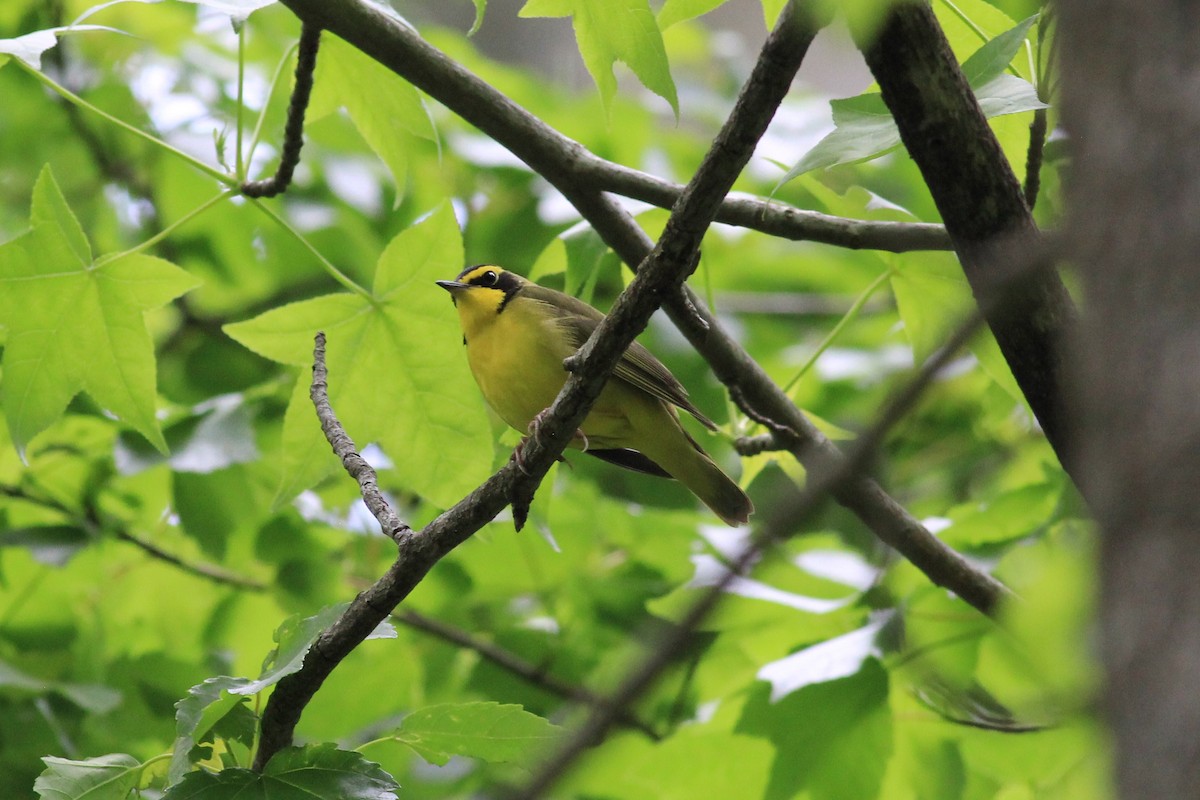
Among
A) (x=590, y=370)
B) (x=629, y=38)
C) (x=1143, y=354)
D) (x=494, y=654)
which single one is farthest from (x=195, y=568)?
(x=1143, y=354)

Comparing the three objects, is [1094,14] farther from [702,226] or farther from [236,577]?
[236,577]

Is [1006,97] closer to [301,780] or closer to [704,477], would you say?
[301,780]

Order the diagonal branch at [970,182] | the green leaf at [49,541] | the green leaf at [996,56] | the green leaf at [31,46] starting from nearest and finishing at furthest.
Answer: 1. the diagonal branch at [970,182]
2. the green leaf at [996,56]
3. the green leaf at [31,46]
4. the green leaf at [49,541]

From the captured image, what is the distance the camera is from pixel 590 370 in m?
2.17

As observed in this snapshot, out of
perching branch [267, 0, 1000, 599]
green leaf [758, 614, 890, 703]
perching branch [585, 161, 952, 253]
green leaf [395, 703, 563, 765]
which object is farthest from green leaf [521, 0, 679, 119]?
green leaf [758, 614, 890, 703]

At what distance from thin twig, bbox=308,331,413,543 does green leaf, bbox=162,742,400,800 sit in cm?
47

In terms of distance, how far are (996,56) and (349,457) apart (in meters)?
1.65

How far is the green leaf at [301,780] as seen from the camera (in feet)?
7.04

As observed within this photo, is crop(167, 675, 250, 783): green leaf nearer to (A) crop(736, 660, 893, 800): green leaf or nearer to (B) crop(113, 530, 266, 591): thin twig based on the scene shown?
(A) crop(736, 660, 893, 800): green leaf

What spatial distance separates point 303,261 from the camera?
567 centimetres

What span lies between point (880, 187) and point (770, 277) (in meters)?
0.77

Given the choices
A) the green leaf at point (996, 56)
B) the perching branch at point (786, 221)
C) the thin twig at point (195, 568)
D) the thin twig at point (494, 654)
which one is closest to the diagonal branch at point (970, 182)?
the green leaf at point (996, 56)

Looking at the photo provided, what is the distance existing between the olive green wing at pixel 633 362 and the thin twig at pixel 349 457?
1.03 m

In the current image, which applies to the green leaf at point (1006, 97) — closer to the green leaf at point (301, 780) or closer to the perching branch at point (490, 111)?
the perching branch at point (490, 111)
